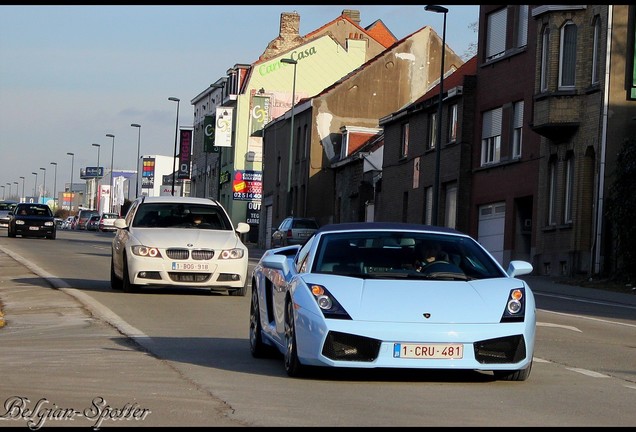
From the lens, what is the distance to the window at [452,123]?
5094cm

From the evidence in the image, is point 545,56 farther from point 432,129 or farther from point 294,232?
point 294,232

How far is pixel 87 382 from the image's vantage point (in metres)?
9.98

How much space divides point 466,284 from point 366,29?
8772cm

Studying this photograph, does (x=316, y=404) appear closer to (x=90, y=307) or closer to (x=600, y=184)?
(x=90, y=307)

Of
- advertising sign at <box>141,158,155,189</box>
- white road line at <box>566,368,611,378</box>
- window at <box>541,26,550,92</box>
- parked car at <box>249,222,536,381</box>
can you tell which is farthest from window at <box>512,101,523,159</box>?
advertising sign at <box>141,158,155,189</box>

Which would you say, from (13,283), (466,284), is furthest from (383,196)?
(466,284)

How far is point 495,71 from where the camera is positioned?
47500 millimetres

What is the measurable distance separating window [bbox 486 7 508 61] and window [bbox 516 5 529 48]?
1.21 metres

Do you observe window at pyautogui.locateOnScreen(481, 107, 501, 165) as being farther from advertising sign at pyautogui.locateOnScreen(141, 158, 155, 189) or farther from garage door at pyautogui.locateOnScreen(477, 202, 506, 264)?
advertising sign at pyautogui.locateOnScreen(141, 158, 155, 189)

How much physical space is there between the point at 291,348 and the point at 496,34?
127ft

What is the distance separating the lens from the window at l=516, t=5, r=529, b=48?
148ft

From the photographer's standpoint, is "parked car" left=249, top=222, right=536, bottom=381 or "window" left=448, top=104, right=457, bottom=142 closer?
"parked car" left=249, top=222, right=536, bottom=381

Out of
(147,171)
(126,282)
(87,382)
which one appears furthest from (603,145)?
(147,171)

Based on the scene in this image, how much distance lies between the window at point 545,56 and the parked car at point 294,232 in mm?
16374
